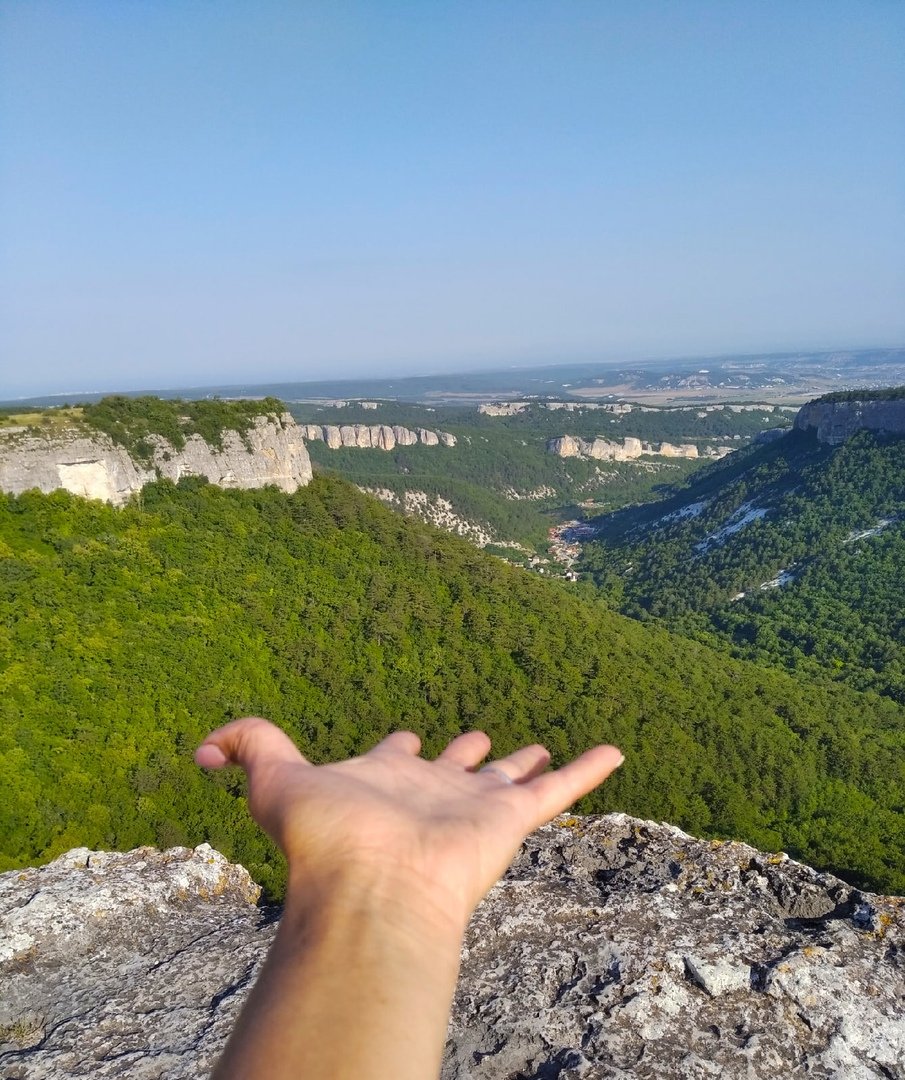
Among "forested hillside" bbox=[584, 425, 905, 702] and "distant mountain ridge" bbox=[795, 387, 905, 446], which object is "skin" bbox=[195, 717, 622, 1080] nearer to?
"forested hillside" bbox=[584, 425, 905, 702]

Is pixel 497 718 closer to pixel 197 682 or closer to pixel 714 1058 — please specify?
pixel 197 682

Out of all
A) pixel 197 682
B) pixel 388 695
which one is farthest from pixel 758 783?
pixel 197 682

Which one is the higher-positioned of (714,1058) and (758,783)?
(714,1058)

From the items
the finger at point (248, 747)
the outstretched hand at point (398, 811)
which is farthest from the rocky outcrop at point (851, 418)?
the finger at point (248, 747)

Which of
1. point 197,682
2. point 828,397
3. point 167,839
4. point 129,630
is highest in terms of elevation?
point 828,397

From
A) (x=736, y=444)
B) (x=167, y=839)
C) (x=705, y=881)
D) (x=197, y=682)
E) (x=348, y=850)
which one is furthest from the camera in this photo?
(x=736, y=444)

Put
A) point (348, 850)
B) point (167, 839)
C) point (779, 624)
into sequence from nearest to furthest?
point (348, 850) < point (167, 839) < point (779, 624)

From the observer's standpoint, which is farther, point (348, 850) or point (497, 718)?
point (497, 718)

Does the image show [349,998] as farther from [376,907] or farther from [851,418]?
[851,418]
